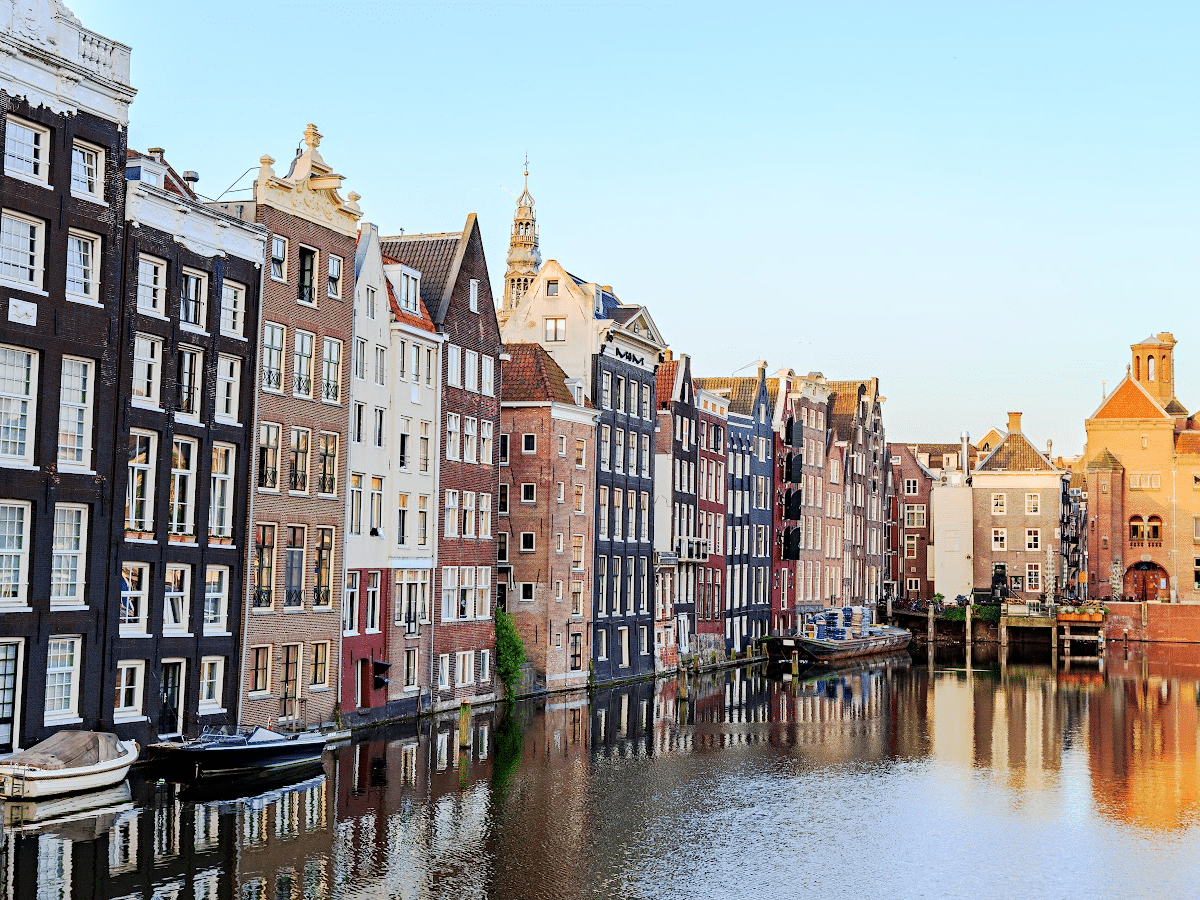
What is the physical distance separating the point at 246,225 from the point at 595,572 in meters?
33.5

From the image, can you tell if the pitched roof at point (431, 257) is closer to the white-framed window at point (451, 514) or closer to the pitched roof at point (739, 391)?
the white-framed window at point (451, 514)

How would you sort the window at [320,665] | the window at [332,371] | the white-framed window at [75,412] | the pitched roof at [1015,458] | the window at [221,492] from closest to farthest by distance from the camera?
the white-framed window at [75,412] < the window at [221,492] < the window at [320,665] < the window at [332,371] < the pitched roof at [1015,458]

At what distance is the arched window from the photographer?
147m

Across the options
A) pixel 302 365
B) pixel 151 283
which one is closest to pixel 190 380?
pixel 151 283

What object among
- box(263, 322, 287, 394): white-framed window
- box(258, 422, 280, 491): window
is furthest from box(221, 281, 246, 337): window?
box(258, 422, 280, 491): window

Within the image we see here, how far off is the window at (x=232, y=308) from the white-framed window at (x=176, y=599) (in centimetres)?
816

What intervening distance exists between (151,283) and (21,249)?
5.43 m

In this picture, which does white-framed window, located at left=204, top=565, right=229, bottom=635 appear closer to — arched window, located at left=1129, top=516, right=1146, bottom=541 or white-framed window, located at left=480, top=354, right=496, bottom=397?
white-framed window, located at left=480, top=354, right=496, bottom=397

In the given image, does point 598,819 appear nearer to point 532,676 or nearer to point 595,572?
point 532,676

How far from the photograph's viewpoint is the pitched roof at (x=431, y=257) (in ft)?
207

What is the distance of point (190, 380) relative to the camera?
4653cm

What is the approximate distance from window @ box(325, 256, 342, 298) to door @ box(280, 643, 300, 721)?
13.2 metres

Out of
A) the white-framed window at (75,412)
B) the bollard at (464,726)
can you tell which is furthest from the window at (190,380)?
the bollard at (464,726)

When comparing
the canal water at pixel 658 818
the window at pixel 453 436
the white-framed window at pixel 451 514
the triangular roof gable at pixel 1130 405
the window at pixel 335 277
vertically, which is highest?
the triangular roof gable at pixel 1130 405
